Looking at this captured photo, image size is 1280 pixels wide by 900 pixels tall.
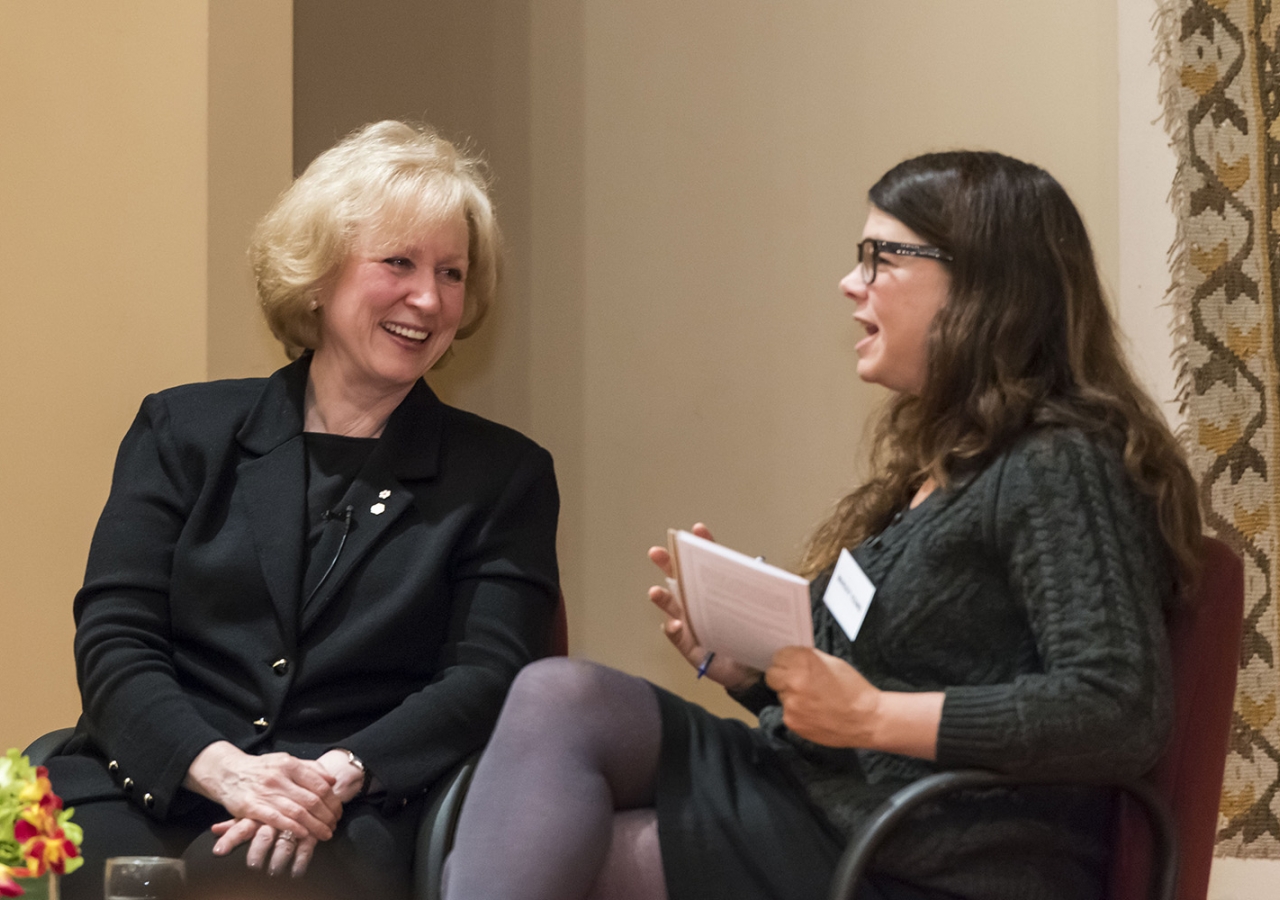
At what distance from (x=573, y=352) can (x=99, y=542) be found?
4.91ft

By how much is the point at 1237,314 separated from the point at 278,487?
5.57 feet

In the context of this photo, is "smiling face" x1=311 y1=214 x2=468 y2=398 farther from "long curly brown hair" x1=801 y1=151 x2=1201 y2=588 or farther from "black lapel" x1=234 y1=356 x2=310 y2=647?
"long curly brown hair" x1=801 y1=151 x2=1201 y2=588

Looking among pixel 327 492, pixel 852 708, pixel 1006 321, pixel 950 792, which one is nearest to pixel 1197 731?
pixel 950 792

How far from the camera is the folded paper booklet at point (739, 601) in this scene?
1.57 m

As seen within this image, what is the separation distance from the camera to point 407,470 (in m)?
2.20

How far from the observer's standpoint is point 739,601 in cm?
162

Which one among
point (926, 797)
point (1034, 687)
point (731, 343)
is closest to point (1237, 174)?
point (731, 343)

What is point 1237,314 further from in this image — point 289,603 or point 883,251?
point 289,603

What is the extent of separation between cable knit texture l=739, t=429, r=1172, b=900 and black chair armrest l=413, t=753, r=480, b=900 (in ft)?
1.53

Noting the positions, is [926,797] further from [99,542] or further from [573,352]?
[573,352]

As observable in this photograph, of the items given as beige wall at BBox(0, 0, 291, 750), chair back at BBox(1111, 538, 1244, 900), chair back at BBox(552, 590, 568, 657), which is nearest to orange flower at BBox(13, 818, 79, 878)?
chair back at BBox(552, 590, 568, 657)

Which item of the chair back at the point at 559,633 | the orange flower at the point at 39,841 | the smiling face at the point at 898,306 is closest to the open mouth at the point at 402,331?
the chair back at the point at 559,633

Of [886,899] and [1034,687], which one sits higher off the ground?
[1034,687]

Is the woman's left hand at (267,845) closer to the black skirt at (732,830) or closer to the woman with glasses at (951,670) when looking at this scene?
the woman with glasses at (951,670)
